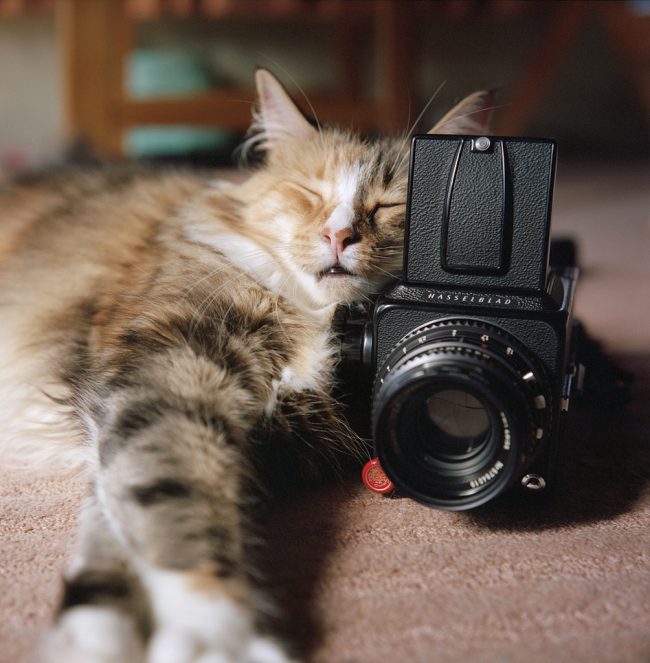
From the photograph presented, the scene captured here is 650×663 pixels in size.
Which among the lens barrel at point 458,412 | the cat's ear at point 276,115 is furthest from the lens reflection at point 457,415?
the cat's ear at point 276,115

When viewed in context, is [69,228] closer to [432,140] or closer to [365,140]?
[365,140]

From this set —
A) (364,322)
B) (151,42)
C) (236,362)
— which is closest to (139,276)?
(236,362)

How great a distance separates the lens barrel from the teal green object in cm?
291

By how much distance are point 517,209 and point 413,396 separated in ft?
0.77

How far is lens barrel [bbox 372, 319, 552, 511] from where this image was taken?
730mm

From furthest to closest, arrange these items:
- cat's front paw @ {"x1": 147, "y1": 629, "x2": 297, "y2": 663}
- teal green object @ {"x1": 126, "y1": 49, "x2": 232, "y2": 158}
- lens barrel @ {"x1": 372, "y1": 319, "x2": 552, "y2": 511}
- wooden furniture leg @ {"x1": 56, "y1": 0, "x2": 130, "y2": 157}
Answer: teal green object @ {"x1": 126, "y1": 49, "x2": 232, "y2": 158}
wooden furniture leg @ {"x1": 56, "y1": 0, "x2": 130, "y2": 157}
lens barrel @ {"x1": 372, "y1": 319, "x2": 552, "y2": 511}
cat's front paw @ {"x1": 147, "y1": 629, "x2": 297, "y2": 663}

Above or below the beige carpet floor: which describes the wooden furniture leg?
above

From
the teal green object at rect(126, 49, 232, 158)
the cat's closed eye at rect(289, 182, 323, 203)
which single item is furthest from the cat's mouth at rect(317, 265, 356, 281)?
the teal green object at rect(126, 49, 232, 158)

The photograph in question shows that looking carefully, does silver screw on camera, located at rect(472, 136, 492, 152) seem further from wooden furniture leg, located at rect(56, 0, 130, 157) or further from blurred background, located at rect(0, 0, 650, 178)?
blurred background, located at rect(0, 0, 650, 178)

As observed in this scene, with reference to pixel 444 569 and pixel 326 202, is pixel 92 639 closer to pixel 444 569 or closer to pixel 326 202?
pixel 444 569

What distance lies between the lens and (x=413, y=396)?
0.76 m

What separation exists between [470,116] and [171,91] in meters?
2.86

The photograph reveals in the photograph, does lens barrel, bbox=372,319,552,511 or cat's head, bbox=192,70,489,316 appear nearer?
lens barrel, bbox=372,319,552,511

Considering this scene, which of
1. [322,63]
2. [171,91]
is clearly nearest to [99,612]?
[171,91]
